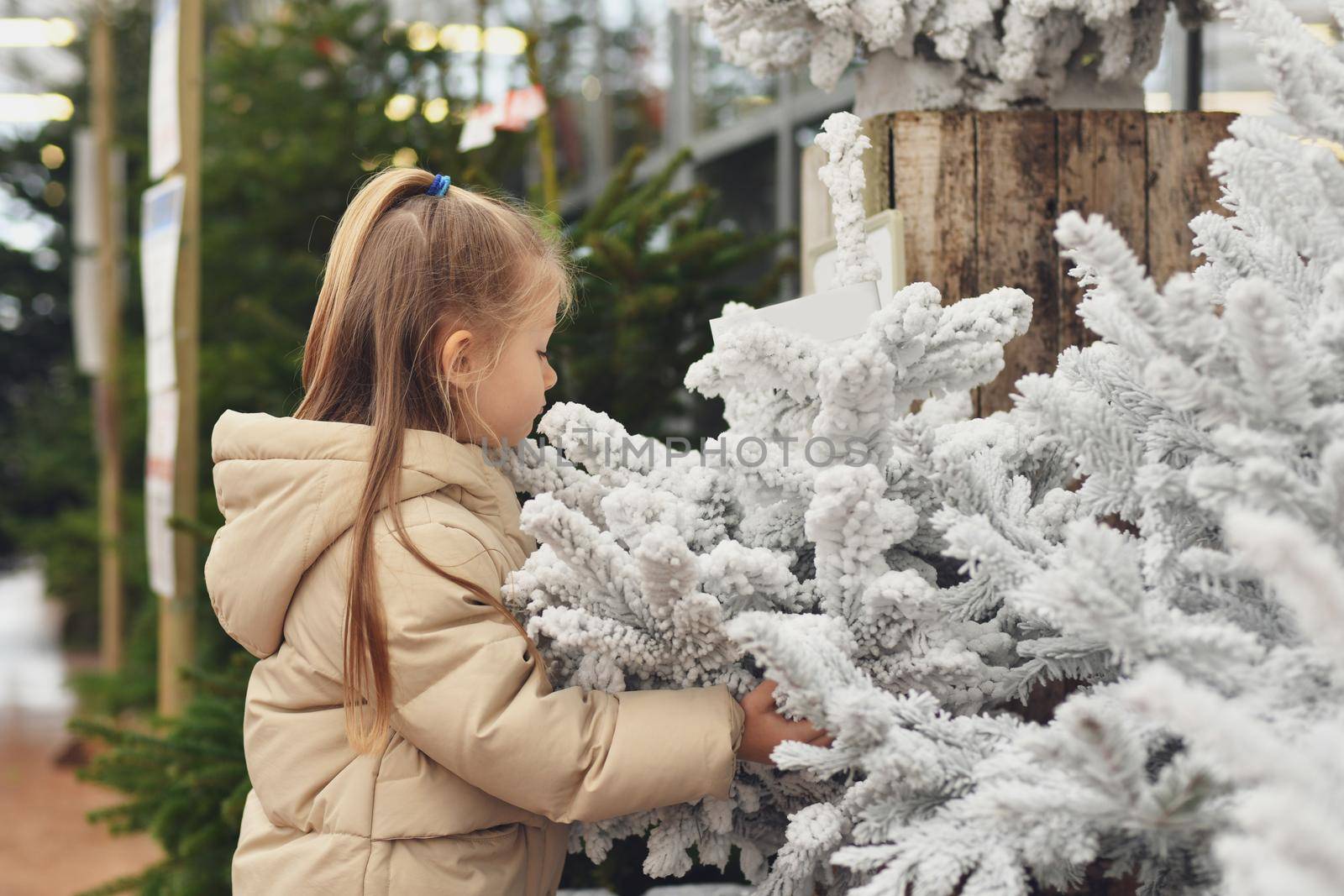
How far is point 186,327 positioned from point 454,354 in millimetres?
2152

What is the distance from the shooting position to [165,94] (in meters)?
3.23

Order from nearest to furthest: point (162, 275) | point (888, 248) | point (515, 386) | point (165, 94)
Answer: point (515, 386)
point (888, 248)
point (162, 275)
point (165, 94)

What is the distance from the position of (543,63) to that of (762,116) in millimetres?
1883

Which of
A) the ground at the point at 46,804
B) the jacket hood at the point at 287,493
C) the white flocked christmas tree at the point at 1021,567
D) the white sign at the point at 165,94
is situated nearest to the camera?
the white flocked christmas tree at the point at 1021,567

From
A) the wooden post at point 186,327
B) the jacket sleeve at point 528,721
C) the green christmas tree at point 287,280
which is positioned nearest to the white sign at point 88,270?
the green christmas tree at point 287,280

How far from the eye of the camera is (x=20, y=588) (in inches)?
575

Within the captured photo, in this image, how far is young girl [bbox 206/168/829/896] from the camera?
1280mm

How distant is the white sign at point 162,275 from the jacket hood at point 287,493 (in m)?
1.86

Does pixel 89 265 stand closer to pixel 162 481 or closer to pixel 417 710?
pixel 162 481

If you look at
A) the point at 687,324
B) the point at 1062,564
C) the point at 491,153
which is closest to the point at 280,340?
the point at 491,153

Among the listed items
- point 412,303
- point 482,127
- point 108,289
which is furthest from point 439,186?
point 108,289

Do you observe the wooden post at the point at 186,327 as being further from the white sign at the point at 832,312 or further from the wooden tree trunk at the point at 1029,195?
the white sign at the point at 832,312

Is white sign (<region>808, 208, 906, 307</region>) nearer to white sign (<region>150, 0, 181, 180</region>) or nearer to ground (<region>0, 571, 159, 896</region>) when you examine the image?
white sign (<region>150, 0, 181, 180</region>)

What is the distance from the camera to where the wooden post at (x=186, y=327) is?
321 centimetres
